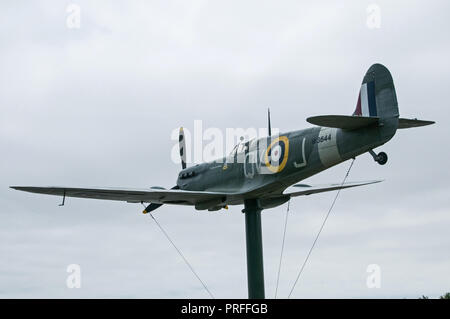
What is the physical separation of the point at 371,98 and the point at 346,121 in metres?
1.17

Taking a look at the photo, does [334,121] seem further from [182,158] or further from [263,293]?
[182,158]

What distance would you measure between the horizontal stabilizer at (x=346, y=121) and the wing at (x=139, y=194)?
5.43 meters

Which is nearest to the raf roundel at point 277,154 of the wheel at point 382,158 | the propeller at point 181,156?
the wheel at point 382,158

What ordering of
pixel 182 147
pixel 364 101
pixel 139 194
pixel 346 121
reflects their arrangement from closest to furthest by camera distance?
pixel 346 121
pixel 364 101
pixel 139 194
pixel 182 147

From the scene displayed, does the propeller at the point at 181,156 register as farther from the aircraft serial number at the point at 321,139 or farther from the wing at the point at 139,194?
the aircraft serial number at the point at 321,139

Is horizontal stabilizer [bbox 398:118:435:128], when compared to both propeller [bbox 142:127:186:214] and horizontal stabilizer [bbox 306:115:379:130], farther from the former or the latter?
propeller [bbox 142:127:186:214]

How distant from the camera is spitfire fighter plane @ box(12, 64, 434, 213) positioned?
20312mm

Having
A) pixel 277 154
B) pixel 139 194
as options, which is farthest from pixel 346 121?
pixel 139 194

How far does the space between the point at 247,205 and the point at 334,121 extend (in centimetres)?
596

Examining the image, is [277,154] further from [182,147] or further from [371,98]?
[182,147]

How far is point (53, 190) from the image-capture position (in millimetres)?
21266

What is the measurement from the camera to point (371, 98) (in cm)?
2073
